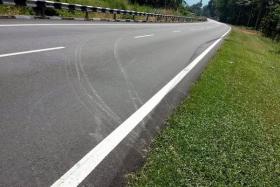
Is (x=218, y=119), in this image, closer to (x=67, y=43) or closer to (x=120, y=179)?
(x=120, y=179)

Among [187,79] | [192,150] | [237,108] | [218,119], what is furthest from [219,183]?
[187,79]

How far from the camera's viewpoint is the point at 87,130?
476 centimetres

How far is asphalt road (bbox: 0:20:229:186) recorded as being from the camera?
149 inches

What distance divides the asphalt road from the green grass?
0.26m

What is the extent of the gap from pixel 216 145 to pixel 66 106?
2.19 meters

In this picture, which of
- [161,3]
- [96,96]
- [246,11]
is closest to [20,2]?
[96,96]

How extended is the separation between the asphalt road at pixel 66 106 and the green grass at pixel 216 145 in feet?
0.85

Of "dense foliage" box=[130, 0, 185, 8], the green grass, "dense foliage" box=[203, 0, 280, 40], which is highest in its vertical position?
the green grass

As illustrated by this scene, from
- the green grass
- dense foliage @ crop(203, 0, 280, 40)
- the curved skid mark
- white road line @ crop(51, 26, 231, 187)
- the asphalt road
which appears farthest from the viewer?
dense foliage @ crop(203, 0, 280, 40)

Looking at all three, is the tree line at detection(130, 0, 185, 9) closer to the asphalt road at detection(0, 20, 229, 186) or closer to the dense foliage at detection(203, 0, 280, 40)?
the dense foliage at detection(203, 0, 280, 40)

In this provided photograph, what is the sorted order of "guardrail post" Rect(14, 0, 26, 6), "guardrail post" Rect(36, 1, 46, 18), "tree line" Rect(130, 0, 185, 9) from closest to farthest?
"guardrail post" Rect(14, 0, 26, 6) → "guardrail post" Rect(36, 1, 46, 18) → "tree line" Rect(130, 0, 185, 9)

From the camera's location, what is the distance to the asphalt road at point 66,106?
377 centimetres

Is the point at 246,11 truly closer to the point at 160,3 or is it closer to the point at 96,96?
the point at 160,3

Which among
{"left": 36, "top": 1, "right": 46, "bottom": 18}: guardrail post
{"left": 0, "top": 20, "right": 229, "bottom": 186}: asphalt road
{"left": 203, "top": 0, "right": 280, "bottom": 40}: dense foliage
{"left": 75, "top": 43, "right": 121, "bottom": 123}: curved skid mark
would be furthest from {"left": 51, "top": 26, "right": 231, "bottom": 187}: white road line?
{"left": 203, "top": 0, "right": 280, "bottom": 40}: dense foliage
